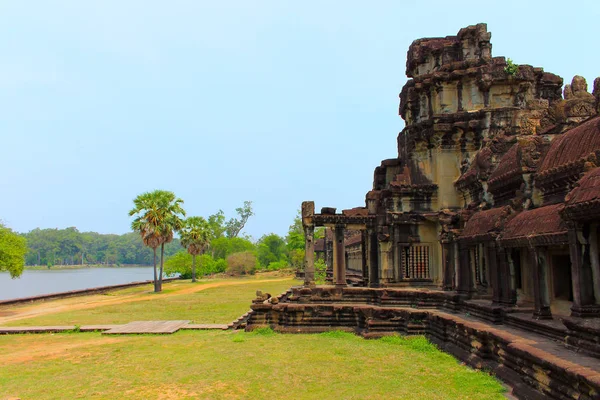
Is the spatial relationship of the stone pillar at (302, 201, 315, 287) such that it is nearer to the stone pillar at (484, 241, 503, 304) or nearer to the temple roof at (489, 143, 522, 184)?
the temple roof at (489, 143, 522, 184)

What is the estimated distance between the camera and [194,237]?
5075 cm

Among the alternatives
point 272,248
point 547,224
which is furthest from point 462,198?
point 272,248

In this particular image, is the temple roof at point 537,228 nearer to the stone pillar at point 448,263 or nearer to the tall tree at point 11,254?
the stone pillar at point 448,263

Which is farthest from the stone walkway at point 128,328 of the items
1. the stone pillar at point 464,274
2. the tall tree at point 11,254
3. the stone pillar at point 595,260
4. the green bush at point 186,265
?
the green bush at point 186,265

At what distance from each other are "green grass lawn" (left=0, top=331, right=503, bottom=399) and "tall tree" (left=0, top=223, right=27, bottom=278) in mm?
15576

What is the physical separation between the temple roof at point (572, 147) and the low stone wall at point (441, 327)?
3121 mm

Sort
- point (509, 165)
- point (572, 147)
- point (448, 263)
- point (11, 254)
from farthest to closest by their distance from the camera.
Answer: point (11, 254)
point (448, 263)
point (509, 165)
point (572, 147)

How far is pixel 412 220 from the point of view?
1694cm

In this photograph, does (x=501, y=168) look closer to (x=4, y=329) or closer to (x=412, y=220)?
(x=412, y=220)

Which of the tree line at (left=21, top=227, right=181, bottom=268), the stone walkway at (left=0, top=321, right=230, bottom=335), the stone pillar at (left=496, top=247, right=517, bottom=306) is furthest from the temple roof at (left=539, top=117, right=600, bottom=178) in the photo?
the tree line at (left=21, top=227, right=181, bottom=268)

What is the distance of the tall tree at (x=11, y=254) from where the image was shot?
89.1 ft

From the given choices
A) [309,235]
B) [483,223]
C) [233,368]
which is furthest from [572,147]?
[309,235]

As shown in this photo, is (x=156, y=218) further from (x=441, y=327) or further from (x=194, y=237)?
(x=441, y=327)

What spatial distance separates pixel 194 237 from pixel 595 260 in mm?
46094
